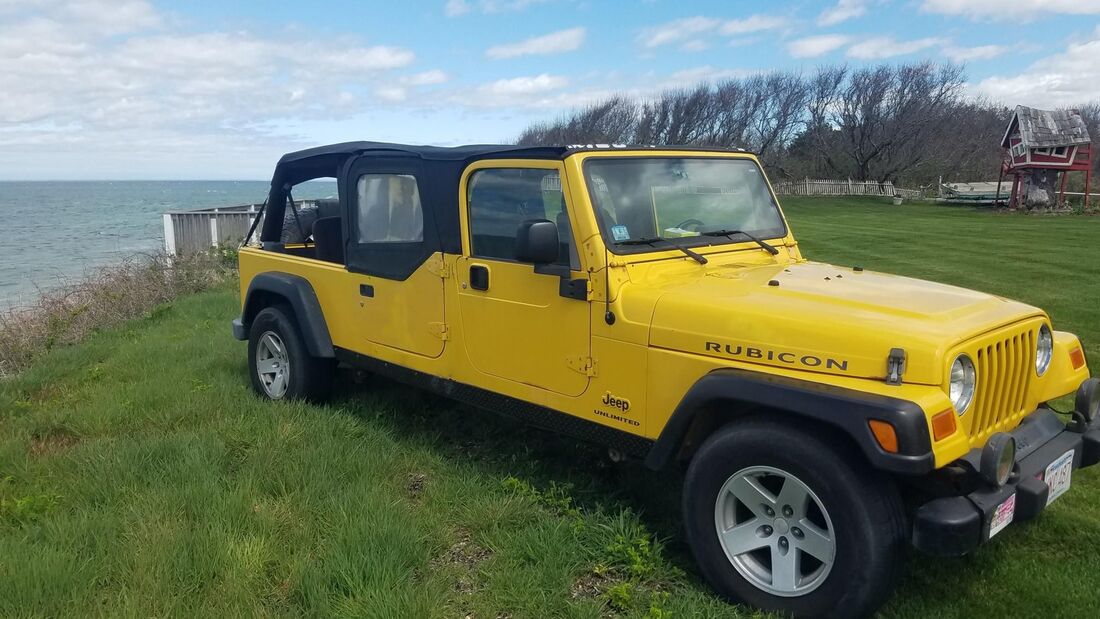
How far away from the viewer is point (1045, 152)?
90.5 ft

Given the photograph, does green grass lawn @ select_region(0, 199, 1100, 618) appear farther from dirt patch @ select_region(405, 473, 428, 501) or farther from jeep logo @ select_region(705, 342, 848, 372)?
jeep logo @ select_region(705, 342, 848, 372)

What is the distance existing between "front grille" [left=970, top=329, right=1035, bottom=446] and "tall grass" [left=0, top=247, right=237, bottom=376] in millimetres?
9425

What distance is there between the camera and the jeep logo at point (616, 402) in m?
3.60

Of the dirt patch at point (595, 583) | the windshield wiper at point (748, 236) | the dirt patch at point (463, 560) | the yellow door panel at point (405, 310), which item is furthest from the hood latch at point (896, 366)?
the yellow door panel at point (405, 310)

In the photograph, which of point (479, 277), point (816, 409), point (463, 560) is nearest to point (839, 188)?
point (479, 277)

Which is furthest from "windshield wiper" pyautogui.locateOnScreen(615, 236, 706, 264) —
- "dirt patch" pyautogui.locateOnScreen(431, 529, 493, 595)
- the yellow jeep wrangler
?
"dirt patch" pyautogui.locateOnScreen(431, 529, 493, 595)

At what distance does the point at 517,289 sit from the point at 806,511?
1784 millimetres

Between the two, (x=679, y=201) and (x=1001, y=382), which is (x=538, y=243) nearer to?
(x=679, y=201)

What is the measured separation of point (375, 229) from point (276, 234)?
79.0 inches

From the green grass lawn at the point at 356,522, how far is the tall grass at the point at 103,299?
3861 mm

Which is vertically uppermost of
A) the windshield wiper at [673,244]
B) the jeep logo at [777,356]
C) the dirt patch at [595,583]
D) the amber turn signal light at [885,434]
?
the windshield wiper at [673,244]

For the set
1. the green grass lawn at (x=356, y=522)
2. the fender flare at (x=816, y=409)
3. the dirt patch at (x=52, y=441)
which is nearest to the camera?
the fender flare at (x=816, y=409)

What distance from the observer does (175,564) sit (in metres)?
3.45

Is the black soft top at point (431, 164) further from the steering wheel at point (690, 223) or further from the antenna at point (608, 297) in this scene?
the antenna at point (608, 297)
